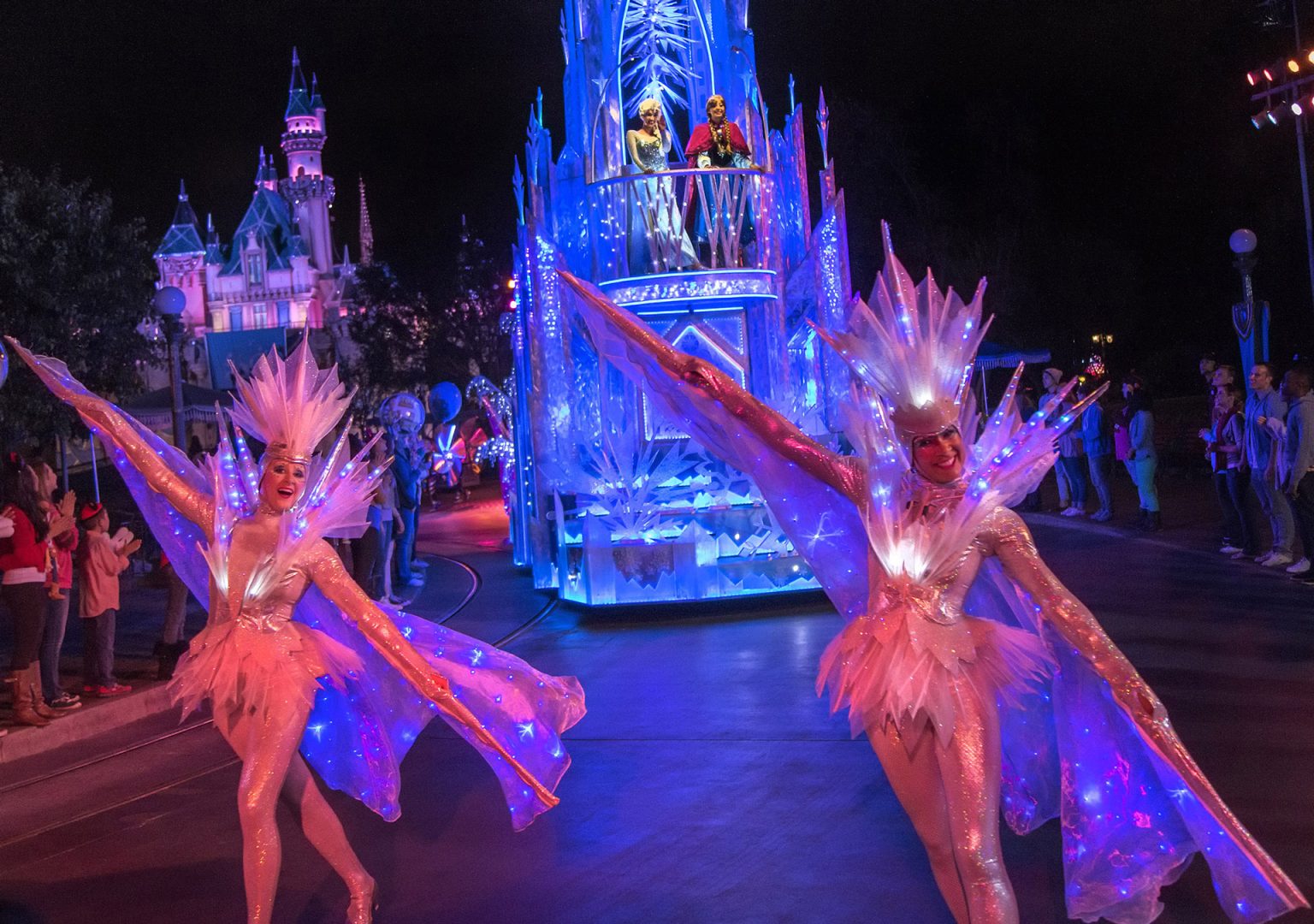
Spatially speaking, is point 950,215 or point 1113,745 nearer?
point 1113,745

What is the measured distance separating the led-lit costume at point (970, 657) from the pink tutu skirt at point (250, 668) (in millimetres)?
1767

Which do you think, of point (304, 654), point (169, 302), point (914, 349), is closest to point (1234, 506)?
point (914, 349)

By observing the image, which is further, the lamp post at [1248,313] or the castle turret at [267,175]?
the castle turret at [267,175]

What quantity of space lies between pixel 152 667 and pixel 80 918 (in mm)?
5776

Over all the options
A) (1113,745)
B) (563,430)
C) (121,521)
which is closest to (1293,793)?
(1113,745)

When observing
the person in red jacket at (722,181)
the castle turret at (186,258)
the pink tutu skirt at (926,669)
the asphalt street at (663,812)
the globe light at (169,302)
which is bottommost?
the asphalt street at (663,812)

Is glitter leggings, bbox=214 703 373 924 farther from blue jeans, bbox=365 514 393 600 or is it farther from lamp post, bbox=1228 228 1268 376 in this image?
lamp post, bbox=1228 228 1268 376

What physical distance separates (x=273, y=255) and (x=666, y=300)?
108946mm

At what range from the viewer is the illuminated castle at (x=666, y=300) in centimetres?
1254

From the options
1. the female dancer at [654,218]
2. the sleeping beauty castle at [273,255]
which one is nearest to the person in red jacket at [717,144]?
the female dancer at [654,218]

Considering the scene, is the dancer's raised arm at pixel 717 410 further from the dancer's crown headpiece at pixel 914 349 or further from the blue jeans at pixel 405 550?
the blue jeans at pixel 405 550

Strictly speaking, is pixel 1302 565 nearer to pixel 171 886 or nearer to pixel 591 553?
pixel 591 553

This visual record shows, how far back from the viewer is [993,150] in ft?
123

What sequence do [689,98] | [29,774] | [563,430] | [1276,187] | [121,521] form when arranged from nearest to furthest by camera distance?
[29,774]
[563,430]
[689,98]
[121,521]
[1276,187]
